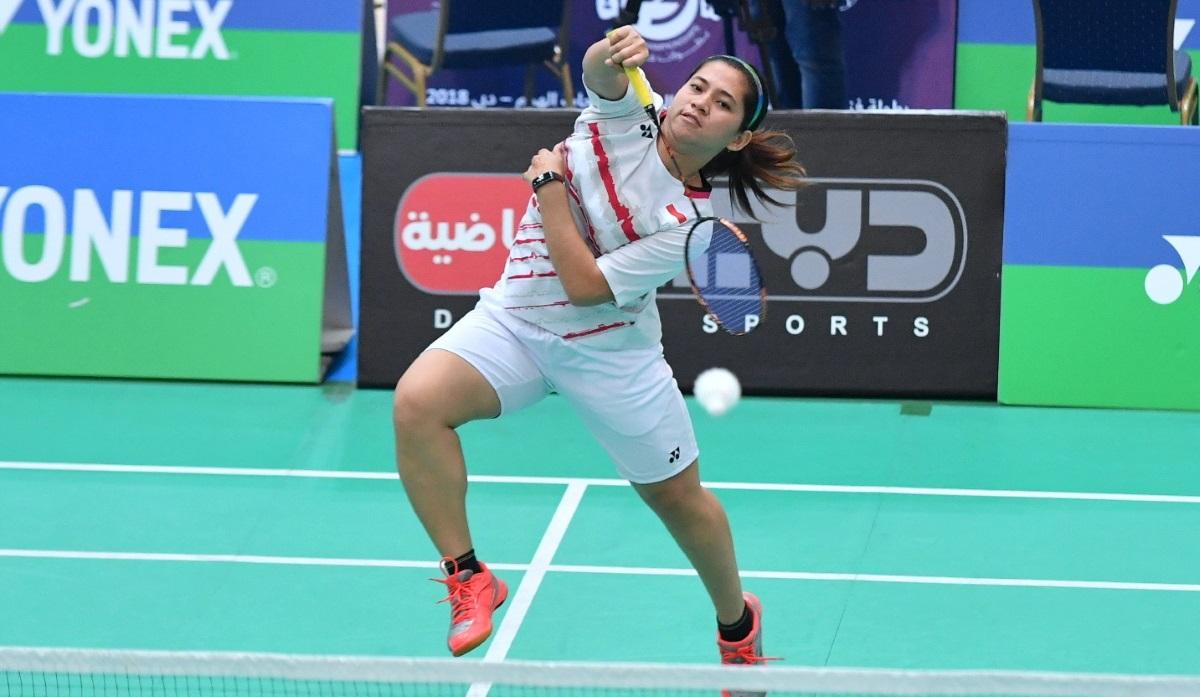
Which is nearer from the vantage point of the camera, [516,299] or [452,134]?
[516,299]

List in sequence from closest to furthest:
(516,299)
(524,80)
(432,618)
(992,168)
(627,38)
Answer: (627,38) → (516,299) → (432,618) → (992,168) → (524,80)

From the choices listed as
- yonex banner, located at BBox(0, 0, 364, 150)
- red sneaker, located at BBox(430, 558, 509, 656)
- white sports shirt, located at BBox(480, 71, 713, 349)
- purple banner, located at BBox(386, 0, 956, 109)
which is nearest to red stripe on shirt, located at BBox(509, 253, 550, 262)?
white sports shirt, located at BBox(480, 71, 713, 349)

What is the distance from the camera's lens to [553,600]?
5.30 metres

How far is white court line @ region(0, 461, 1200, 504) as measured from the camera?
6.42 metres

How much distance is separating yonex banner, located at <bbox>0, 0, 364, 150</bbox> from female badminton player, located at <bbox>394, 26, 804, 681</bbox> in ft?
22.3

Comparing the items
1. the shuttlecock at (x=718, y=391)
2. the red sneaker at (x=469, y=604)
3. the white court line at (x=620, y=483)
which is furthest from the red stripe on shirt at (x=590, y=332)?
the white court line at (x=620, y=483)

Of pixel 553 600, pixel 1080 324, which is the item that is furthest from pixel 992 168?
pixel 553 600

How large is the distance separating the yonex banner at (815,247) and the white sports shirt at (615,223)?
10.5ft

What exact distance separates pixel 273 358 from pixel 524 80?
386 centimetres

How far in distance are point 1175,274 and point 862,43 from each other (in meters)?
4.05

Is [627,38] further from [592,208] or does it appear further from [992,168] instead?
[992,168]

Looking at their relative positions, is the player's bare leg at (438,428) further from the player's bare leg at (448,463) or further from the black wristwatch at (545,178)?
the black wristwatch at (545,178)

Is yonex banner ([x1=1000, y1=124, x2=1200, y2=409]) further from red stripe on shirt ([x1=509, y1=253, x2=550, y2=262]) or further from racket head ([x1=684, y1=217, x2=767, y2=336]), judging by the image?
red stripe on shirt ([x1=509, y1=253, x2=550, y2=262])

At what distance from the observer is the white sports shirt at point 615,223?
4.09m
